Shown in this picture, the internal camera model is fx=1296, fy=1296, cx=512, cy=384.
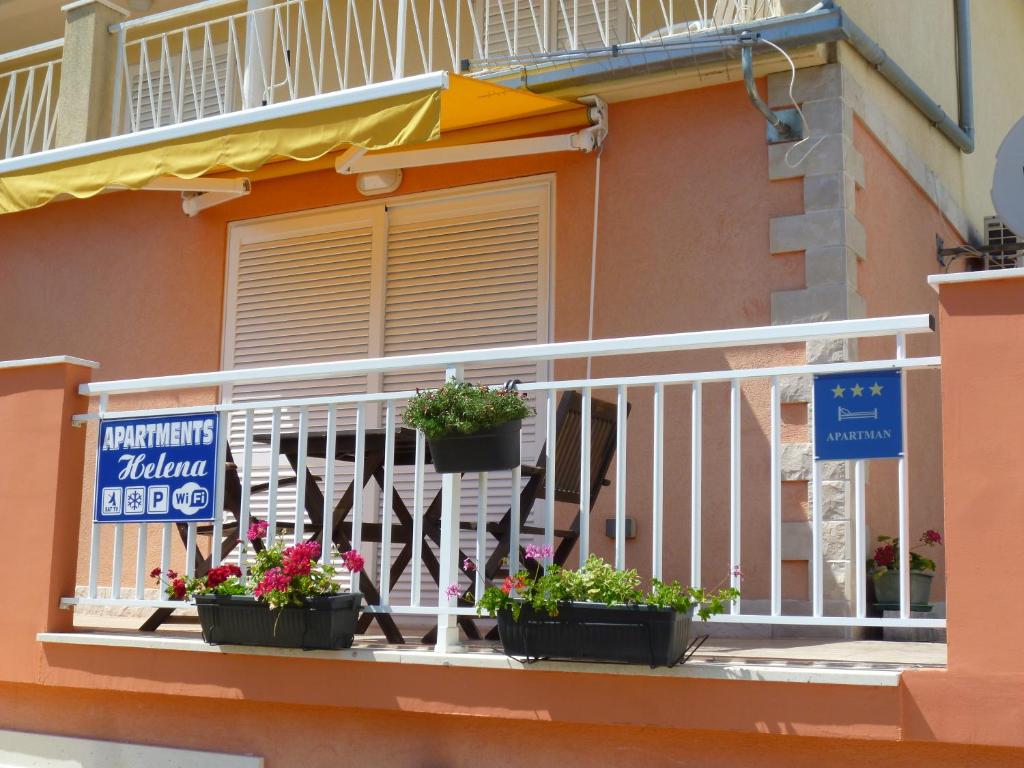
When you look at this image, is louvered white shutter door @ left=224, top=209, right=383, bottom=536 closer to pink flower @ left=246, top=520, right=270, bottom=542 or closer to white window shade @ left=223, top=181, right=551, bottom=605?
white window shade @ left=223, top=181, right=551, bottom=605

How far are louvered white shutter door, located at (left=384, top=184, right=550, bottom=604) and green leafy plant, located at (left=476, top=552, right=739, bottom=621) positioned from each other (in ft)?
9.79

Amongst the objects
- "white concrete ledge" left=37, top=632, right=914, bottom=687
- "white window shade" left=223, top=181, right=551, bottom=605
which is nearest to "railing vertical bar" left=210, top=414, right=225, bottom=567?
"white concrete ledge" left=37, top=632, right=914, bottom=687

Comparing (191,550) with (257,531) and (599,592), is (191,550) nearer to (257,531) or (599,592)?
(257,531)

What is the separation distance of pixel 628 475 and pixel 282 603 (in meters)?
2.57

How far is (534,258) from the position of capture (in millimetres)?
7852

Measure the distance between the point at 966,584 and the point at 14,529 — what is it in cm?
437

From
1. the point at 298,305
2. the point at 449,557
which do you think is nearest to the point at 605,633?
the point at 449,557

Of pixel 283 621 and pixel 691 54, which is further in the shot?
pixel 691 54

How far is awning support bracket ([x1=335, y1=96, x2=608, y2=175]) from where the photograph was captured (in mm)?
7532

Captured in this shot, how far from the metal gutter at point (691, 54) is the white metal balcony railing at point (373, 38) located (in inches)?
5.4

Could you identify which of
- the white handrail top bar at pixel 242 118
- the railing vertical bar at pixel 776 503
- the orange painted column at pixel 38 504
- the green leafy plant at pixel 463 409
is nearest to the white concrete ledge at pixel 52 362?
the orange painted column at pixel 38 504

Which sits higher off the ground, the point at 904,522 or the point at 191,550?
the point at 904,522

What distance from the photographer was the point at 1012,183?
6.08 m

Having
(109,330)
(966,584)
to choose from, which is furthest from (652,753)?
(109,330)
